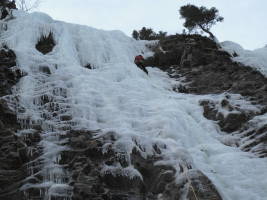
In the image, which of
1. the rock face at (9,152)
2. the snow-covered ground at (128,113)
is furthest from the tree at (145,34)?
the rock face at (9,152)

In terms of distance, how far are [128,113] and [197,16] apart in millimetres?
14744

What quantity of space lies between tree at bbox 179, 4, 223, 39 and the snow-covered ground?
8.33 meters

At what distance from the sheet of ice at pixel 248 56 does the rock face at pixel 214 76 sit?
50 cm

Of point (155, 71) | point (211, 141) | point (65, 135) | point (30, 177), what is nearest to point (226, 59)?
point (155, 71)

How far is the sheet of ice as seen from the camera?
56.0 ft

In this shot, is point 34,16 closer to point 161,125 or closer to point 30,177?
point 161,125

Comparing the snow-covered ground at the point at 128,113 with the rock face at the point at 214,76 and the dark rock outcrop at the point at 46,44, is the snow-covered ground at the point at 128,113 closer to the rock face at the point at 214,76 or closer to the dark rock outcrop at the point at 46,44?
the dark rock outcrop at the point at 46,44

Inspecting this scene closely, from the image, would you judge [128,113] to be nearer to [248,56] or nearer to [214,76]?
[214,76]

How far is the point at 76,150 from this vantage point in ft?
27.7

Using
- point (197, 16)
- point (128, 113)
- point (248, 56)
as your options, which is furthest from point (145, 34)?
point (128, 113)

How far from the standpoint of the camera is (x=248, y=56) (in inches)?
746

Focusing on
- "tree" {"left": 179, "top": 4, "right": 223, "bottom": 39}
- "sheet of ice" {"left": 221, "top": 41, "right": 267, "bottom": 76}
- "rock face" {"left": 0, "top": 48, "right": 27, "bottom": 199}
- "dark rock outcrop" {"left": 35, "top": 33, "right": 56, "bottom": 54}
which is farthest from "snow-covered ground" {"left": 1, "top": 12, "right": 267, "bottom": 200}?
"tree" {"left": 179, "top": 4, "right": 223, "bottom": 39}

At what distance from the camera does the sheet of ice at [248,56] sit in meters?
17.1

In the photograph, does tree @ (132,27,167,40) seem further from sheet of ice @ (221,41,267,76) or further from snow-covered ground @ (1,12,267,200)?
snow-covered ground @ (1,12,267,200)
